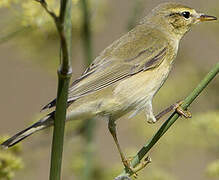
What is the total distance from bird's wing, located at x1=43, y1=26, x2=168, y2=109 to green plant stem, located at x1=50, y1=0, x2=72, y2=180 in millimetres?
1071

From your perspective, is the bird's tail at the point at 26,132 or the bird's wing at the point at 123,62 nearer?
the bird's tail at the point at 26,132

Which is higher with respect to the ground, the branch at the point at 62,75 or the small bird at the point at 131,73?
the small bird at the point at 131,73

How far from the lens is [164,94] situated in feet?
14.1

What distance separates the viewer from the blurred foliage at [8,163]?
2.33 m

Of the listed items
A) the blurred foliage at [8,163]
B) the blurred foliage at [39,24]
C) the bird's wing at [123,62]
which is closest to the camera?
the blurred foliage at [8,163]

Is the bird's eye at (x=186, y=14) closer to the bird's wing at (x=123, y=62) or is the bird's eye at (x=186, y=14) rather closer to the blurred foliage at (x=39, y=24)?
the bird's wing at (x=123, y=62)

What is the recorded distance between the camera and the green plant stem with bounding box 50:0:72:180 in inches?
69.3

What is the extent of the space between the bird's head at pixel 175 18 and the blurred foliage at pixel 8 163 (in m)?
1.89

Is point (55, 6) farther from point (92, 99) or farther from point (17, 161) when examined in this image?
point (17, 161)

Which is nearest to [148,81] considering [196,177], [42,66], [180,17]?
[180,17]

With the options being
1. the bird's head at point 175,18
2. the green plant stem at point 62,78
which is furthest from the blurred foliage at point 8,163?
the bird's head at point 175,18

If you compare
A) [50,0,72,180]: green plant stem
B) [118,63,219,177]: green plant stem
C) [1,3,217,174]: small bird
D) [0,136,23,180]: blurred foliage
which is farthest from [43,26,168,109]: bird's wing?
[50,0,72,180]: green plant stem

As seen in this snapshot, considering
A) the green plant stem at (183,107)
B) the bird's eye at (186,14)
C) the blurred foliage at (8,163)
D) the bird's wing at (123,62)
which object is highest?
the bird's eye at (186,14)

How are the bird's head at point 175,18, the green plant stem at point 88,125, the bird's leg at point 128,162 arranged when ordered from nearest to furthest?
the bird's leg at point 128,162 → the green plant stem at point 88,125 → the bird's head at point 175,18
